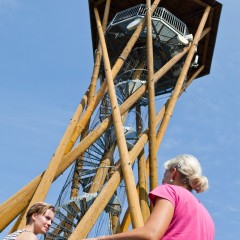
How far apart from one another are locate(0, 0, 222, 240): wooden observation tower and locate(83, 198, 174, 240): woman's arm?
5417 mm

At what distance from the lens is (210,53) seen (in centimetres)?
1612

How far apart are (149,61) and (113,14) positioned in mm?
4918

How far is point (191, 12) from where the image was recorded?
50.2ft

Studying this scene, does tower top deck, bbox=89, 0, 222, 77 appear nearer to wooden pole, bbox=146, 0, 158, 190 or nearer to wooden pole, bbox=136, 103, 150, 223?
wooden pole, bbox=146, 0, 158, 190

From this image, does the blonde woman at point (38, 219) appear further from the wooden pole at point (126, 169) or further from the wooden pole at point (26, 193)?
the wooden pole at point (26, 193)

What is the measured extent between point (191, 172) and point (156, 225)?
17.7 inches

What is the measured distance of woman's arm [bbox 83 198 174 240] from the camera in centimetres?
242

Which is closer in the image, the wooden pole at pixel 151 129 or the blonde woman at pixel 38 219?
the blonde woman at pixel 38 219

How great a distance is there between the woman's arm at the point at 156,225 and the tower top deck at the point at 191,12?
12.9m

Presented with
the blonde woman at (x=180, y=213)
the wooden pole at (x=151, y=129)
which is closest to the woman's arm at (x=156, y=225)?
the blonde woman at (x=180, y=213)

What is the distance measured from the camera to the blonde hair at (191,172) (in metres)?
2.75

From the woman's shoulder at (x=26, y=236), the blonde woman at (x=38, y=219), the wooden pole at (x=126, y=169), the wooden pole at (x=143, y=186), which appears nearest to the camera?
the woman's shoulder at (x=26, y=236)

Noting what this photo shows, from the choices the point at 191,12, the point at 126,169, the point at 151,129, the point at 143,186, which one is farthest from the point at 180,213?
the point at 191,12

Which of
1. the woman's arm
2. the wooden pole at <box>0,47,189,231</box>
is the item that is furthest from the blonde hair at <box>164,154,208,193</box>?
the wooden pole at <box>0,47,189,231</box>
